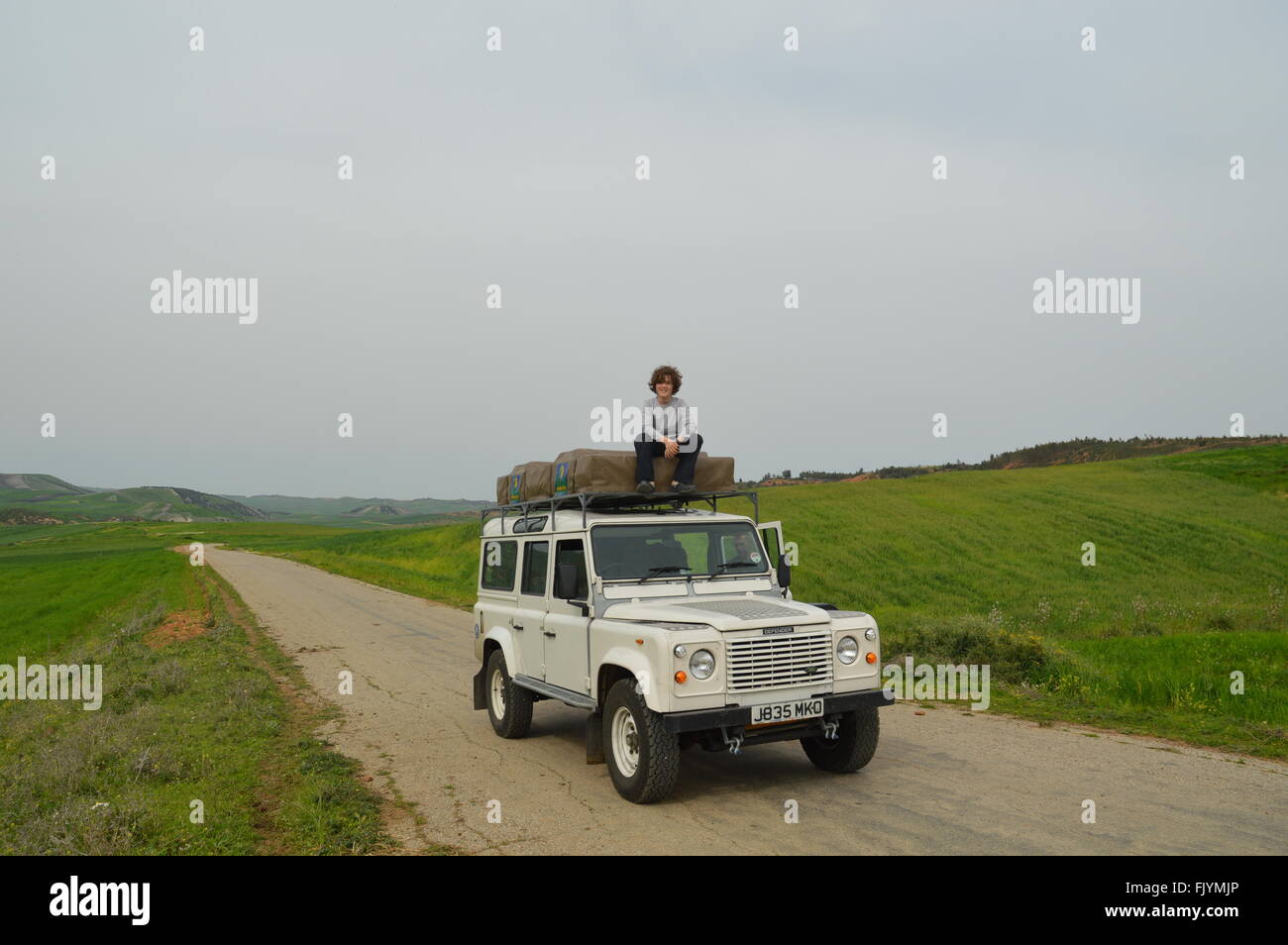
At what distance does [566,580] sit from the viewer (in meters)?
8.12

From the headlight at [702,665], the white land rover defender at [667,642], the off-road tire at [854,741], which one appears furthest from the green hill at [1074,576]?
the headlight at [702,665]

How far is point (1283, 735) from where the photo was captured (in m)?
7.89

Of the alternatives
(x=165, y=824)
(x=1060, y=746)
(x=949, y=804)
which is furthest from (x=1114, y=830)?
(x=165, y=824)

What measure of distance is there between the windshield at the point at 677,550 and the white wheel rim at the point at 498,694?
2589 millimetres

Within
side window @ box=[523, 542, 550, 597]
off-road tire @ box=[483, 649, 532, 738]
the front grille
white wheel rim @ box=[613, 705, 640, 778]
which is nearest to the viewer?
the front grille

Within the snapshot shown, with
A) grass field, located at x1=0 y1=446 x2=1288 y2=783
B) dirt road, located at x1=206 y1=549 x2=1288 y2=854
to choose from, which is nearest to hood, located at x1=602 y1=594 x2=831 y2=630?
dirt road, located at x1=206 y1=549 x2=1288 y2=854

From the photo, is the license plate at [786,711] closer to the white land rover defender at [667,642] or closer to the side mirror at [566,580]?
the white land rover defender at [667,642]

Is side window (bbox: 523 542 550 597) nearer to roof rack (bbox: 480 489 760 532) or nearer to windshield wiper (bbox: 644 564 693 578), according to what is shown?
roof rack (bbox: 480 489 760 532)

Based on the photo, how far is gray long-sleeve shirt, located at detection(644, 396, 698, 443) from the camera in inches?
321

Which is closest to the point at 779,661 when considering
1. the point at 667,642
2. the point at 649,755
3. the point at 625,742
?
the point at 667,642

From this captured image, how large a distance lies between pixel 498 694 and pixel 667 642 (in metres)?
4.01

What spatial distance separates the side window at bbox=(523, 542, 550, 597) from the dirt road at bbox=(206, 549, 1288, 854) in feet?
5.44

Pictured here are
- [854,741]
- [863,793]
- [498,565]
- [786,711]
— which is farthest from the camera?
[498,565]

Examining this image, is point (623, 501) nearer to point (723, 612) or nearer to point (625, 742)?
point (723, 612)
